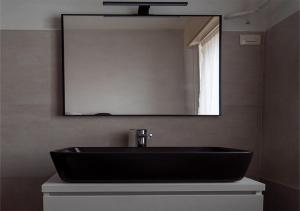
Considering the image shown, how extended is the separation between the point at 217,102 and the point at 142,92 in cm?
41

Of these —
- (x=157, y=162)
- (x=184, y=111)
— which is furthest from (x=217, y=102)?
(x=157, y=162)

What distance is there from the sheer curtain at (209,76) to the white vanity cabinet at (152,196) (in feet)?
1.79

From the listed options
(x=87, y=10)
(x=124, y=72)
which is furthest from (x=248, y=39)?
(x=87, y=10)

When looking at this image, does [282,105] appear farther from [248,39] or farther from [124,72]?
[124,72]

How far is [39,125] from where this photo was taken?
162cm

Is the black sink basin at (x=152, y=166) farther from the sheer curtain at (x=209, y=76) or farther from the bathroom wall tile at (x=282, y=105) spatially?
the sheer curtain at (x=209, y=76)

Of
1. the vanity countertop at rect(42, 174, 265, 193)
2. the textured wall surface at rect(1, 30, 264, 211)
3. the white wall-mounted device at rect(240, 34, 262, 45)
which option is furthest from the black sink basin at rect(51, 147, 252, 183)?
the white wall-mounted device at rect(240, 34, 262, 45)

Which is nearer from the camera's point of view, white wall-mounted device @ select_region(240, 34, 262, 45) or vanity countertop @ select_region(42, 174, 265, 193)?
vanity countertop @ select_region(42, 174, 265, 193)

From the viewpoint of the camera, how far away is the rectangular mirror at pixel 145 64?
1634 mm

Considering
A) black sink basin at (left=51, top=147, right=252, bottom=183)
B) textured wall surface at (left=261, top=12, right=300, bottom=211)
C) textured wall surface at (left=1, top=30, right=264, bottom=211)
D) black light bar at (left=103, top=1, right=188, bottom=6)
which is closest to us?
black sink basin at (left=51, top=147, right=252, bottom=183)

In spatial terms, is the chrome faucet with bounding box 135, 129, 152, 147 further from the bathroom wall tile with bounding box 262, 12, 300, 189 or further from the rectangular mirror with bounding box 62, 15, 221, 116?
the bathroom wall tile with bounding box 262, 12, 300, 189

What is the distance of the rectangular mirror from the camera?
64.3 inches

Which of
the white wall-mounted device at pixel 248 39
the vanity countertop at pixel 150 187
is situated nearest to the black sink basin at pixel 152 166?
the vanity countertop at pixel 150 187

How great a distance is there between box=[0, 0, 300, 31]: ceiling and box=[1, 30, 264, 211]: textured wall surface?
0.19 ft
